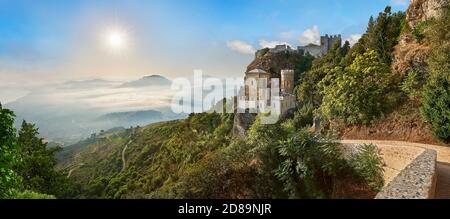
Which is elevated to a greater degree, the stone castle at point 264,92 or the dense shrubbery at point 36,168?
the stone castle at point 264,92

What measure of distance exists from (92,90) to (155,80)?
10.1 ft

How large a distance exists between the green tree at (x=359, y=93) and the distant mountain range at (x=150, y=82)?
7256mm

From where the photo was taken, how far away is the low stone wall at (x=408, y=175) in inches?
188

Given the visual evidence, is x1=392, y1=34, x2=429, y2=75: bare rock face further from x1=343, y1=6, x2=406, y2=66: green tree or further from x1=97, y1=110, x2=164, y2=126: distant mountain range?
x1=97, y1=110, x2=164, y2=126: distant mountain range

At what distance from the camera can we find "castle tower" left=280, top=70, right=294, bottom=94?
2709 cm

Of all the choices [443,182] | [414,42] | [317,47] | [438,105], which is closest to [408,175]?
[443,182]

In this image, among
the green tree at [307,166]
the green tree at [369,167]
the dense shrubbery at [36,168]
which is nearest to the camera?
the green tree at [369,167]

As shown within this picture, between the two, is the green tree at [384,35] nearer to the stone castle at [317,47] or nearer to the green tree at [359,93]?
the green tree at [359,93]

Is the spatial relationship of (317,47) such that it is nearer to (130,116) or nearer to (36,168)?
(130,116)

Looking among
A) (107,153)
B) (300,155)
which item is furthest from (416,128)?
(107,153)

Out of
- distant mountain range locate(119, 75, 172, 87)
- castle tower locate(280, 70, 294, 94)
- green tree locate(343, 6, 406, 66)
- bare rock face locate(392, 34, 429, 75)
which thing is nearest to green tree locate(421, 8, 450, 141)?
bare rock face locate(392, 34, 429, 75)

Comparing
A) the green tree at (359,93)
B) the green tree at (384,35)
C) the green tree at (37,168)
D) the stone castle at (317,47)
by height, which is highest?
the stone castle at (317,47)

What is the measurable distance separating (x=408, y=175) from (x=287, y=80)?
895 inches

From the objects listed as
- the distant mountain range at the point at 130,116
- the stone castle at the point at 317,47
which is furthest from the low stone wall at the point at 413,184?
the stone castle at the point at 317,47
